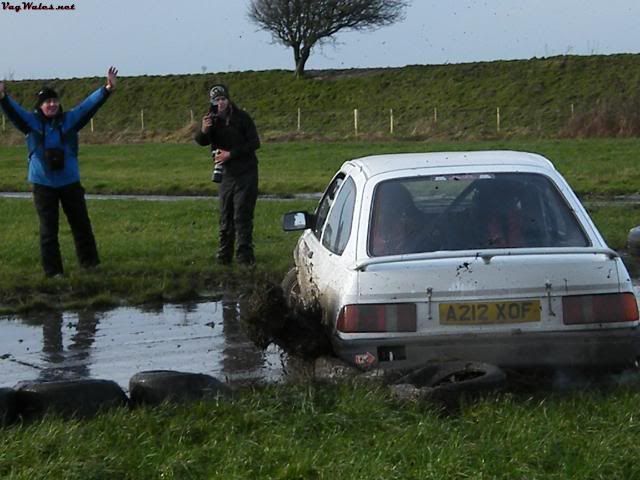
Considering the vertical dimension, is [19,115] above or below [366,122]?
above

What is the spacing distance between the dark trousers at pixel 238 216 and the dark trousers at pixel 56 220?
143 centimetres

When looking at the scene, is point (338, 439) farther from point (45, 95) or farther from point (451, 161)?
point (45, 95)

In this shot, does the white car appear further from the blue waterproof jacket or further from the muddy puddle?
the blue waterproof jacket

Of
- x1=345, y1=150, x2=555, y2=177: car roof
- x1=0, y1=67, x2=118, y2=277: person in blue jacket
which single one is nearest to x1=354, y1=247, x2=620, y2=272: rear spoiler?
x1=345, y1=150, x2=555, y2=177: car roof

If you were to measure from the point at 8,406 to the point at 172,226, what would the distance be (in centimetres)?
1101

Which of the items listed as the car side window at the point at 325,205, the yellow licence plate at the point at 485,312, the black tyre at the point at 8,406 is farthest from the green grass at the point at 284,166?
the black tyre at the point at 8,406

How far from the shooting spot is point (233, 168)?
12.9m

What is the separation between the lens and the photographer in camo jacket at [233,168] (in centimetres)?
1282

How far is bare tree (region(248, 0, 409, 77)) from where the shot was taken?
223 ft

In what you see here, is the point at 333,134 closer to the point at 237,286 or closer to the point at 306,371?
the point at 237,286

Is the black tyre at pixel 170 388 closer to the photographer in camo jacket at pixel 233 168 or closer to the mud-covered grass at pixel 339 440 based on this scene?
the mud-covered grass at pixel 339 440

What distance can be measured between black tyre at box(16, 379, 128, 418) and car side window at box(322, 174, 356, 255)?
1825 mm

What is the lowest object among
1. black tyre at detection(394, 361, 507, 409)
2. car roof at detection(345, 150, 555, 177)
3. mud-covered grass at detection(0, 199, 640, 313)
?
mud-covered grass at detection(0, 199, 640, 313)

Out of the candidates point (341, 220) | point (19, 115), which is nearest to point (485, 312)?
point (341, 220)
